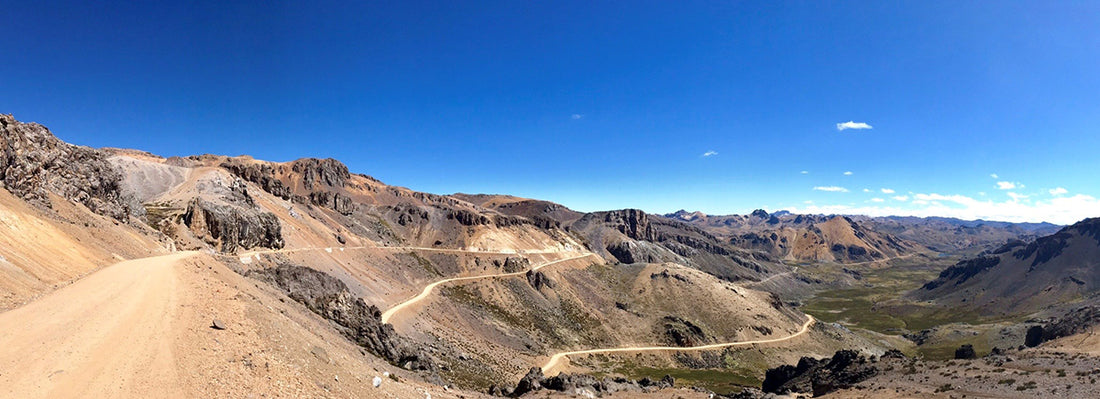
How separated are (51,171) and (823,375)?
97864 millimetres

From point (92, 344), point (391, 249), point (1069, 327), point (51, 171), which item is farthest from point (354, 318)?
point (1069, 327)

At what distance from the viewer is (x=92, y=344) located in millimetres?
20891

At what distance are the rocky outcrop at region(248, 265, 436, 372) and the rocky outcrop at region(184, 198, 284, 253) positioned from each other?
23.5m

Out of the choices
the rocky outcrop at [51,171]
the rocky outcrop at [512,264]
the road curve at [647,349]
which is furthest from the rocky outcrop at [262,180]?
the road curve at [647,349]

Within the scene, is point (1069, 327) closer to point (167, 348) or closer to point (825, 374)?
point (825, 374)

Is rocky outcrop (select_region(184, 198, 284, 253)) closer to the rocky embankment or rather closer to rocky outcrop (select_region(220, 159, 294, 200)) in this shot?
rocky outcrop (select_region(220, 159, 294, 200))

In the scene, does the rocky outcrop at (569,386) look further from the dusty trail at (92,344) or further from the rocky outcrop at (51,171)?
the rocky outcrop at (51,171)

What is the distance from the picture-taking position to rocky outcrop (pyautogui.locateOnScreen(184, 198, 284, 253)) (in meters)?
71.7

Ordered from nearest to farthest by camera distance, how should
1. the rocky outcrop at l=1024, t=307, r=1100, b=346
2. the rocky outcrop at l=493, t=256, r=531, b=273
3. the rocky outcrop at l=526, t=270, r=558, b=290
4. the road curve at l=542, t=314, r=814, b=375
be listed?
the rocky outcrop at l=1024, t=307, r=1100, b=346, the road curve at l=542, t=314, r=814, b=375, the rocky outcrop at l=526, t=270, r=558, b=290, the rocky outcrop at l=493, t=256, r=531, b=273

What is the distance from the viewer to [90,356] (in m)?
19.8

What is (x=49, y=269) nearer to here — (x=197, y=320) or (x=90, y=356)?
(x=197, y=320)

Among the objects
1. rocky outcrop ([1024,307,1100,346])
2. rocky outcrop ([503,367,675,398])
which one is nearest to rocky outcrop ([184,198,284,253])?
rocky outcrop ([503,367,675,398])

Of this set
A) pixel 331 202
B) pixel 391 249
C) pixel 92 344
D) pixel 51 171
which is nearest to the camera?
pixel 92 344

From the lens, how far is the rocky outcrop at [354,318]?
45.3m
